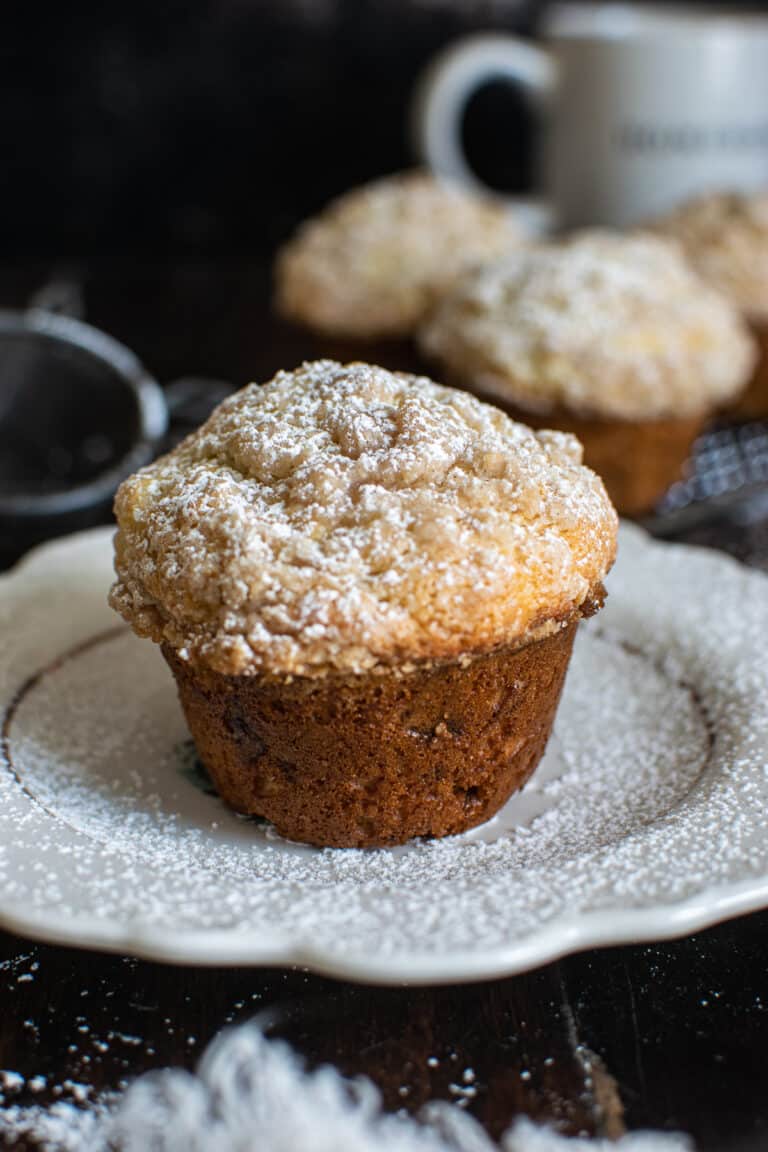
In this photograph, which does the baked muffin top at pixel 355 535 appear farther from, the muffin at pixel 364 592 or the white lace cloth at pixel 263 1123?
the white lace cloth at pixel 263 1123

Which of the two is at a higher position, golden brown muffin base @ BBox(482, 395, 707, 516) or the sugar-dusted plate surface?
the sugar-dusted plate surface

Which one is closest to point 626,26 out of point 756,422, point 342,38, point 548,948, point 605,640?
point 342,38

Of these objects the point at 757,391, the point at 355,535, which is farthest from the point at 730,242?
the point at 355,535

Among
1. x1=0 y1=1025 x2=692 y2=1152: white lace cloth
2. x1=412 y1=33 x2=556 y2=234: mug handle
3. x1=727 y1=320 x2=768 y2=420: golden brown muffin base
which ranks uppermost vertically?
x1=412 y1=33 x2=556 y2=234: mug handle

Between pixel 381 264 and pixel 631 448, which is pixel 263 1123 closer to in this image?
pixel 631 448

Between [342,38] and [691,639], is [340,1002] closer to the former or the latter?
[691,639]

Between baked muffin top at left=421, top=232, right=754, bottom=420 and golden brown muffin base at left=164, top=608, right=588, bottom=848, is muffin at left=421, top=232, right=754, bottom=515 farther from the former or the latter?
golden brown muffin base at left=164, top=608, right=588, bottom=848

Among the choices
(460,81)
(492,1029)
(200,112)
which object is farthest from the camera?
(200,112)

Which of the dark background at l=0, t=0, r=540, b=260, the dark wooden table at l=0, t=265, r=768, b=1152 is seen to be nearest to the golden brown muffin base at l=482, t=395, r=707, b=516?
the dark wooden table at l=0, t=265, r=768, b=1152
